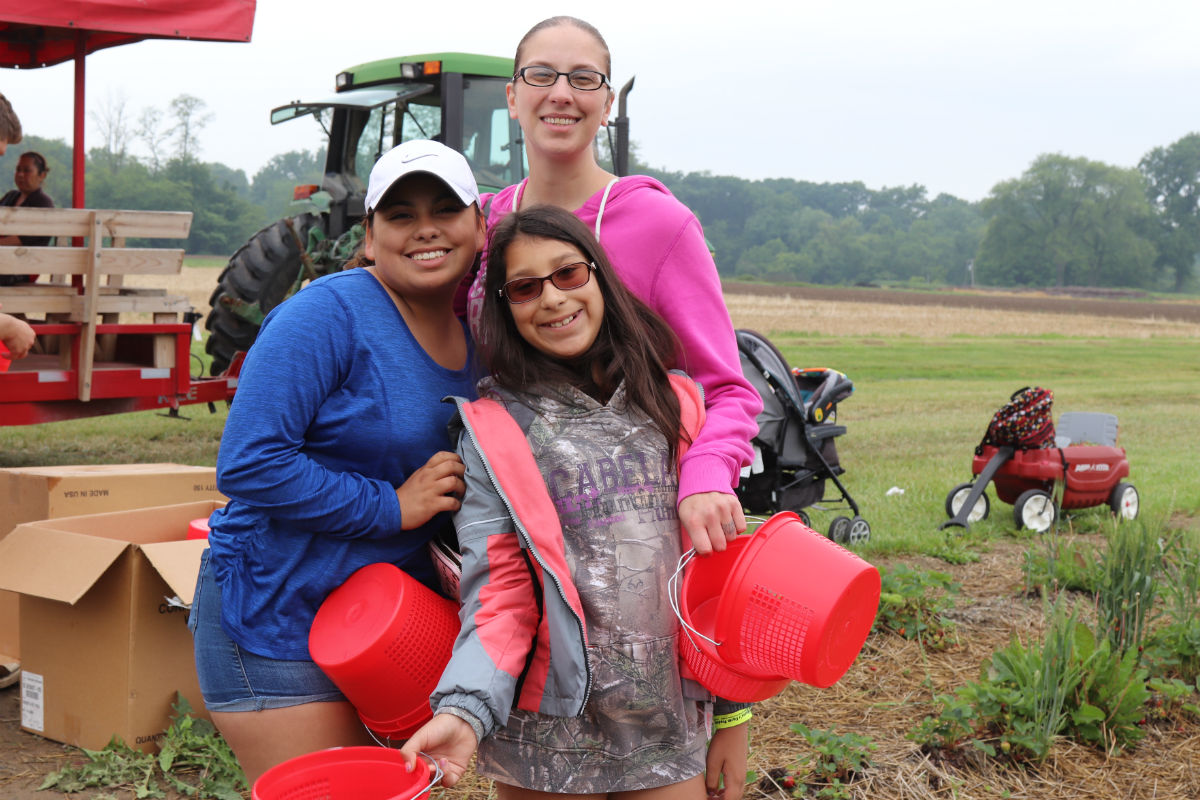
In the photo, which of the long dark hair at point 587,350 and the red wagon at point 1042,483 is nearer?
the long dark hair at point 587,350

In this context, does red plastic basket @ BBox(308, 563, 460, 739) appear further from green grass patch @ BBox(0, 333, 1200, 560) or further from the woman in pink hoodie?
green grass patch @ BBox(0, 333, 1200, 560)

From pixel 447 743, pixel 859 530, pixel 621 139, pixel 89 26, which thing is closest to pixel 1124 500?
pixel 859 530

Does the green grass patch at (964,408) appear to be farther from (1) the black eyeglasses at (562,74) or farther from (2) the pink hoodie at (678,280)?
(1) the black eyeglasses at (562,74)

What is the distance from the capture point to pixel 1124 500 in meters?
6.75

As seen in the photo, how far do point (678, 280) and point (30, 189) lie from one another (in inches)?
232

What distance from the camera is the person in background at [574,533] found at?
5.72 ft

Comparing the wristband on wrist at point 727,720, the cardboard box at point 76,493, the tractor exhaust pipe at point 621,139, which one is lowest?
the cardboard box at point 76,493

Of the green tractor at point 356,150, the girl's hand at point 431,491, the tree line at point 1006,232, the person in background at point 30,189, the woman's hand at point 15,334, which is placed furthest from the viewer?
the tree line at point 1006,232

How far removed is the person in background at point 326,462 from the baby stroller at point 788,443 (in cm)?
395

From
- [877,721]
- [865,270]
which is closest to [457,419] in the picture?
[877,721]

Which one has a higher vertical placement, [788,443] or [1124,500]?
[788,443]

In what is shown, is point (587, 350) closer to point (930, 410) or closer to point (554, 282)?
point (554, 282)

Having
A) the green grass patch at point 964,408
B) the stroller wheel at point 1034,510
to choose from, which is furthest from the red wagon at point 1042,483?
the green grass patch at point 964,408

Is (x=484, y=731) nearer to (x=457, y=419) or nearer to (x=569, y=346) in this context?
(x=457, y=419)
